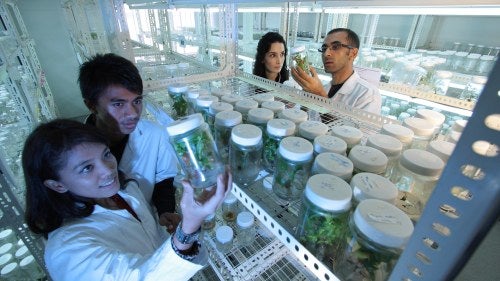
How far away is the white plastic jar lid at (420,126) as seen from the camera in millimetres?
678

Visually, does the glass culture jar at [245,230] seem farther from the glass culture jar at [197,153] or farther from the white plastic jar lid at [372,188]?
the white plastic jar lid at [372,188]

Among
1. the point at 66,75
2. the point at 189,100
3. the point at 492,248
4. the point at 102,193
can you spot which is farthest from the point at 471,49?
the point at 66,75

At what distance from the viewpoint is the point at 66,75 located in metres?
4.36

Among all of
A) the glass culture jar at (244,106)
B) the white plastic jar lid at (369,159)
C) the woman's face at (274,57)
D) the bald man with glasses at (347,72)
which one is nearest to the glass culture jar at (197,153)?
the glass culture jar at (244,106)

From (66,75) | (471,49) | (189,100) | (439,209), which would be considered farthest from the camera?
(66,75)

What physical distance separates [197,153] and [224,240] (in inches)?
20.2

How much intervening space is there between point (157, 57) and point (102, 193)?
6.12ft

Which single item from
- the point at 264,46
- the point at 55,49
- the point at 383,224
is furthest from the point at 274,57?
the point at 55,49

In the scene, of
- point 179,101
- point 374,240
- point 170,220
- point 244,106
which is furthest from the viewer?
point 170,220

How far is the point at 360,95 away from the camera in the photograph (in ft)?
4.49

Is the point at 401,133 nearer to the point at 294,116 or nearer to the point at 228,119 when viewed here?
the point at 294,116

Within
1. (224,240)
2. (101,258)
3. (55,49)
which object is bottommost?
(224,240)

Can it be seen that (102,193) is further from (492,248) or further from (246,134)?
(492,248)

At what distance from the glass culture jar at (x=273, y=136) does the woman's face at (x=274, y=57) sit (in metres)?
1.29
